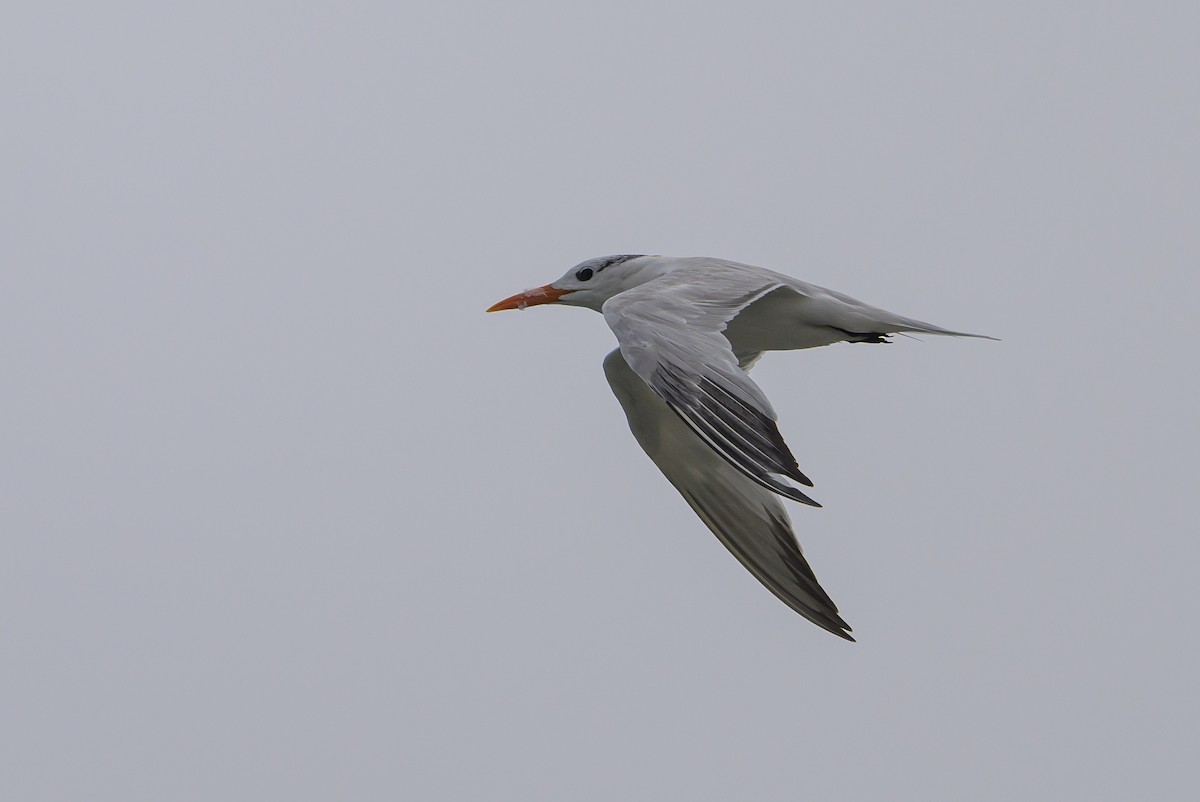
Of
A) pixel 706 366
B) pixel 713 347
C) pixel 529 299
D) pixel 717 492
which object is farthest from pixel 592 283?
pixel 706 366

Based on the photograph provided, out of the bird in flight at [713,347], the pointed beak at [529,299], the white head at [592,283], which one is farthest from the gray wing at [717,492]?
the pointed beak at [529,299]

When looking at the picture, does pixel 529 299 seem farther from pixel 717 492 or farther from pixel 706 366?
pixel 706 366

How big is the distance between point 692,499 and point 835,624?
1273mm

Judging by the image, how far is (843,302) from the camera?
8.65 m

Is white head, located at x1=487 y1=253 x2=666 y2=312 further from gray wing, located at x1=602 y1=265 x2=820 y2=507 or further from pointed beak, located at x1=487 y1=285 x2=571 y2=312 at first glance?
gray wing, located at x1=602 y1=265 x2=820 y2=507

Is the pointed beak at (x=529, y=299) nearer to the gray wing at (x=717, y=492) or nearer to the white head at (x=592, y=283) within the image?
the white head at (x=592, y=283)

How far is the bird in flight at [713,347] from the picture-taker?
6723 mm

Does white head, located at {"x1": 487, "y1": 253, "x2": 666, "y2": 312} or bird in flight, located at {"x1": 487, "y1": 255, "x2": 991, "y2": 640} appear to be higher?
white head, located at {"x1": 487, "y1": 253, "x2": 666, "y2": 312}

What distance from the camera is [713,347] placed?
22.6ft

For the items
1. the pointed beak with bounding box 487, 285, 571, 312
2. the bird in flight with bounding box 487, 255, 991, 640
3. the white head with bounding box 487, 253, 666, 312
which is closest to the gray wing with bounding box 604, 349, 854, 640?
the bird in flight with bounding box 487, 255, 991, 640

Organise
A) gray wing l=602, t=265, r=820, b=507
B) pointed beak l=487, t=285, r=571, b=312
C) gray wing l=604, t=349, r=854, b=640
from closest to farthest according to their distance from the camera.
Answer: gray wing l=602, t=265, r=820, b=507, gray wing l=604, t=349, r=854, b=640, pointed beak l=487, t=285, r=571, b=312

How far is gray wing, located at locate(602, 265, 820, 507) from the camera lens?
6191 mm

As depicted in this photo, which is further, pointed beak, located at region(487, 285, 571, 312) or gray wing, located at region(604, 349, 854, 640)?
pointed beak, located at region(487, 285, 571, 312)

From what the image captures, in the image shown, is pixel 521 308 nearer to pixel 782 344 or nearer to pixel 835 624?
pixel 782 344
